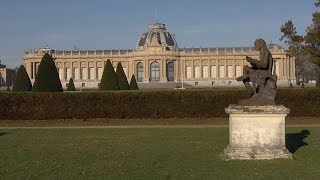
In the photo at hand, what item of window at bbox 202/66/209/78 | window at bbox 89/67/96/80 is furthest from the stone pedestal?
window at bbox 89/67/96/80

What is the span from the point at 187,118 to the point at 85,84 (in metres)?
74.1

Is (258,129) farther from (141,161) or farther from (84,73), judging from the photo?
(84,73)

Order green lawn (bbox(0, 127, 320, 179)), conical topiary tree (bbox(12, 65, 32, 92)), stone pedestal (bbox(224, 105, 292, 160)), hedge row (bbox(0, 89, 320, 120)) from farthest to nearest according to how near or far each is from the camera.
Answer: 1. conical topiary tree (bbox(12, 65, 32, 92))
2. hedge row (bbox(0, 89, 320, 120))
3. stone pedestal (bbox(224, 105, 292, 160))
4. green lawn (bbox(0, 127, 320, 179))

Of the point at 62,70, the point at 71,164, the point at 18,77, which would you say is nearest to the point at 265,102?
the point at 71,164

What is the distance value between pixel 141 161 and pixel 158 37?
281 ft

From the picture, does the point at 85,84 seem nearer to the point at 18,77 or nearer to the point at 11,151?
the point at 18,77

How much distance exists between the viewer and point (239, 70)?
92.6 metres

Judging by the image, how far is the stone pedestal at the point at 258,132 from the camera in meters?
9.91

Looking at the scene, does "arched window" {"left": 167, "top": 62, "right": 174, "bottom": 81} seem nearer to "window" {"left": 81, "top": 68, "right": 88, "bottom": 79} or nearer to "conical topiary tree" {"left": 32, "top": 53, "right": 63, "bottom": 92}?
"window" {"left": 81, "top": 68, "right": 88, "bottom": 79}

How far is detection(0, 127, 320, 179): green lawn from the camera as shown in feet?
28.1

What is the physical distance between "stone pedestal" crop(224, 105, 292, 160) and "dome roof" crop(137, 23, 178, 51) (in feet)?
276

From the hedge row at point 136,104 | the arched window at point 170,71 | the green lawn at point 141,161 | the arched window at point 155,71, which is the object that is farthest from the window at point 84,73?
the green lawn at point 141,161

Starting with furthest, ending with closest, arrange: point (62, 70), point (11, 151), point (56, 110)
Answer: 1. point (62, 70)
2. point (56, 110)
3. point (11, 151)

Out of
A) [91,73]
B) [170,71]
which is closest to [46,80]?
[170,71]
